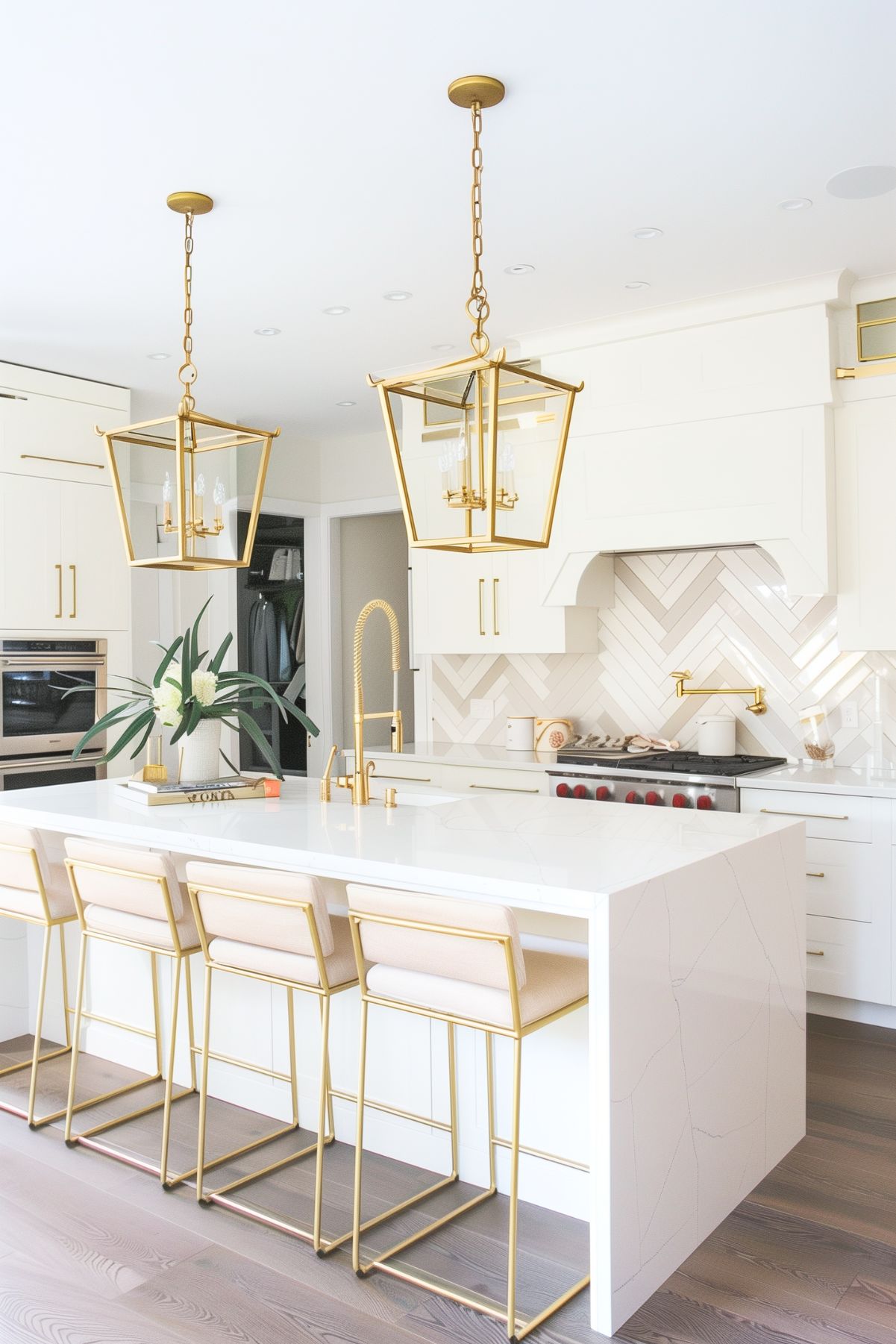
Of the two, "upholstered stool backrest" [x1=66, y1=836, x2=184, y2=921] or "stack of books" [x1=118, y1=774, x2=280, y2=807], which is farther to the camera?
"stack of books" [x1=118, y1=774, x2=280, y2=807]

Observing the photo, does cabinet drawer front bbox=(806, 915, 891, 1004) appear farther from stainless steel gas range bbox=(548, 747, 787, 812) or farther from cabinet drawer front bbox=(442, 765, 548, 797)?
cabinet drawer front bbox=(442, 765, 548, 797)

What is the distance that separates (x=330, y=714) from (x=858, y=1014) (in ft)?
12.0

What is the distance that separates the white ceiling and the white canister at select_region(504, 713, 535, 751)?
175 centimetres

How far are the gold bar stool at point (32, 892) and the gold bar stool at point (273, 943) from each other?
70 cm

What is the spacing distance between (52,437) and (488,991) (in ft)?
12.6

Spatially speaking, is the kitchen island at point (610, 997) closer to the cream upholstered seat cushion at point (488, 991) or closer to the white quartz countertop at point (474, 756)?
the cream upholstered seat cushion at point (488, 991)

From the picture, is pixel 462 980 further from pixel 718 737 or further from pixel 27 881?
pixel 718 737

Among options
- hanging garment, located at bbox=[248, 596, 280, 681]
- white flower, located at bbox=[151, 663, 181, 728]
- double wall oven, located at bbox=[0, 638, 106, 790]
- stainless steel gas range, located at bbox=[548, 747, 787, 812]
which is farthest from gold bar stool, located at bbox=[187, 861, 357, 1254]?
hanging garment, located at bbox=[248, 596, 280, 681]

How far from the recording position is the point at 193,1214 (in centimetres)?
Result: 267

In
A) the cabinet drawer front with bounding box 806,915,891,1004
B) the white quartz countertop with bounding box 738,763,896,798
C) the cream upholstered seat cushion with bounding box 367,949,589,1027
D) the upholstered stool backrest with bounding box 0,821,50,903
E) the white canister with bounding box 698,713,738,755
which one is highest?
the white canister with bounding box 698,713,738,755

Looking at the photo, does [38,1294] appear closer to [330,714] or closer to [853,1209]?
[853,1209]

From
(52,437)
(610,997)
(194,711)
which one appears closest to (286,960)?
(610,997)

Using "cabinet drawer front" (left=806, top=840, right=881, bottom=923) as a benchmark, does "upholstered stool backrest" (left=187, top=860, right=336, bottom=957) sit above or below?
above

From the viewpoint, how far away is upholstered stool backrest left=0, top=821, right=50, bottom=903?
10.4 feet
